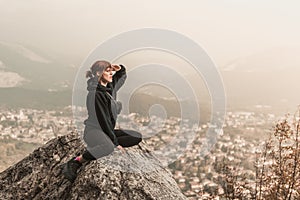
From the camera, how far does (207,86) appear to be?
6871mm

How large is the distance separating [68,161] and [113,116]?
1.23 metres

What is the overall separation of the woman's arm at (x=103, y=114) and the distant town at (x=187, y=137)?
77cm

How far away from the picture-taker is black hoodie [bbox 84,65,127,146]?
6922 mm

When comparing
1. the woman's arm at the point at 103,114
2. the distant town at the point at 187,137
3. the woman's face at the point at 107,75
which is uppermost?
the woman's face at the point at 107,75

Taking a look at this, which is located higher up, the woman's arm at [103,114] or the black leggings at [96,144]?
the woman's arm at [103,114]

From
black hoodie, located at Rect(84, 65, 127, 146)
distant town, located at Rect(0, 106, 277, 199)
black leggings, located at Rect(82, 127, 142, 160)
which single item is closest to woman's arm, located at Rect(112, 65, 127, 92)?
black hoodie, located at Rect(84, 65, 127, 146)

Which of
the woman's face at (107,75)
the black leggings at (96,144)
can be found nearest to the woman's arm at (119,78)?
the woman's face at (107,75)

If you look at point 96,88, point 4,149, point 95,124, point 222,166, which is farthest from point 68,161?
point 4,149

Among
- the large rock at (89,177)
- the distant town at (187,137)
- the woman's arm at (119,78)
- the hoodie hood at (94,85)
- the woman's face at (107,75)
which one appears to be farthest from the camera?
the woman's arm at (119,78)

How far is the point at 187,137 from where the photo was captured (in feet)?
24.0

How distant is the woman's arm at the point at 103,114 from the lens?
6910mm

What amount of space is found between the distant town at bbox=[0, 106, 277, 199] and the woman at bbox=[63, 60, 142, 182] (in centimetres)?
65

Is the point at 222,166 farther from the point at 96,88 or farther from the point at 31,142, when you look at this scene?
the point at 31,142

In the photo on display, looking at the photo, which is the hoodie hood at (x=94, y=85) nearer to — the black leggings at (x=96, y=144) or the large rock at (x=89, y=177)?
the black leggings at (x=96, y=144)
